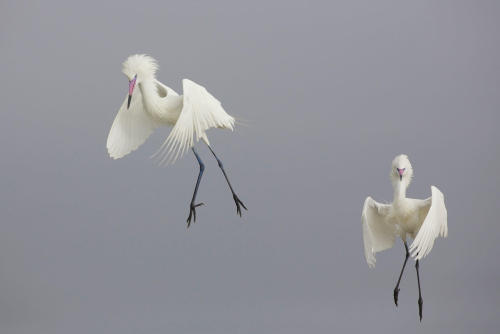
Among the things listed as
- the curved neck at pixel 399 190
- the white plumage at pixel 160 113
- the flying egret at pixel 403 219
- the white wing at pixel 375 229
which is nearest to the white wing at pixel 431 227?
the flying egret at pixel 403 219

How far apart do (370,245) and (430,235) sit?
0.62 metres

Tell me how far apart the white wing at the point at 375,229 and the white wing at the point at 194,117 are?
1.29 metres

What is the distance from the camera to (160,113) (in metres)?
6.18

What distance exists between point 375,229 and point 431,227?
64 centimetres

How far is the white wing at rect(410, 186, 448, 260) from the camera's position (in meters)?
6.36

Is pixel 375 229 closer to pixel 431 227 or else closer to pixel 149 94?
pixel 431 227

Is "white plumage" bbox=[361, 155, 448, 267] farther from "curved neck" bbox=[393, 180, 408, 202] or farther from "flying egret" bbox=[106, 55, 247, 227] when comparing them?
"flying egret" bbox=[106, 55, 247, 227]

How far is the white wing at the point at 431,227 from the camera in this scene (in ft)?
20.9

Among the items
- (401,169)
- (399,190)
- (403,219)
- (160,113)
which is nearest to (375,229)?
(403,219)

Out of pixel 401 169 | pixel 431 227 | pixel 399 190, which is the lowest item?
pixel 431 227

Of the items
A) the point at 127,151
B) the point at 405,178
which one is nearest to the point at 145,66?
the point at 127,151

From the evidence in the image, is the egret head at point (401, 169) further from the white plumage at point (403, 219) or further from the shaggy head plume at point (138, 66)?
the shaggy head plume at point (138, 66)

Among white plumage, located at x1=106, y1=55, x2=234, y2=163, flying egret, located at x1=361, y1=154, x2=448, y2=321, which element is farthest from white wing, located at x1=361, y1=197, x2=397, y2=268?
white plumage, located at x1=106, y1=55, x2=234, y2=163

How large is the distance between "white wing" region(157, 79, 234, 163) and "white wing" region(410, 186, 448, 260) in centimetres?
130
